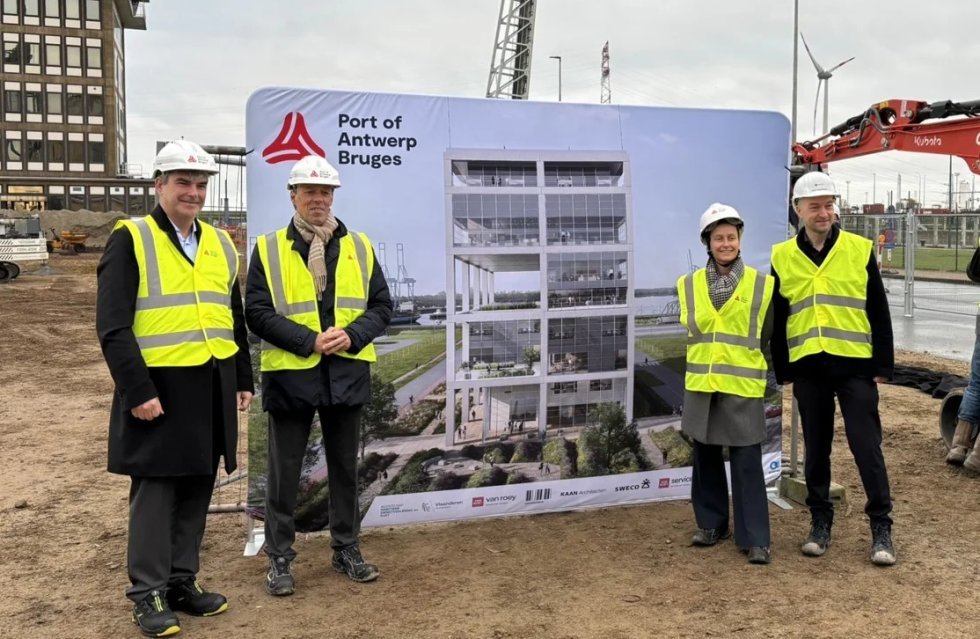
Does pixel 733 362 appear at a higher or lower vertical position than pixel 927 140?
lower

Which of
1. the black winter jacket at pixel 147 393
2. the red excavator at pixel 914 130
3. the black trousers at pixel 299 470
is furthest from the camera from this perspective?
the red excavator at pixel 914 130

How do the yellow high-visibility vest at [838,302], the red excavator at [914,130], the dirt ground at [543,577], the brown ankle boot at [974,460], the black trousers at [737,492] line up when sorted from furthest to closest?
1. the red excavator at [914,130]
2. the brown ankle boot at [974,460]
3. the black trousers at [737,492]
4. the yellow high-visibility vest at [838,302]
5. the dirt ground at [543,577]

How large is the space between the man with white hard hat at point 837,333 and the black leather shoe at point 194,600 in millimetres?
3244

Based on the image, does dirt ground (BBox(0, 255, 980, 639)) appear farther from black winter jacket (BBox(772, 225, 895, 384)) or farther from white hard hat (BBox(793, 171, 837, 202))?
white hard hat (BBox(793, 171, 837, 202))

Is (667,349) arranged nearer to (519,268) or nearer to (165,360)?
(519,268)

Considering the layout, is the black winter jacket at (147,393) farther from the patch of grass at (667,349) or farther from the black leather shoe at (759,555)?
the black leather shoe at (759,555)

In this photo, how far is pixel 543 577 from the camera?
4570mm

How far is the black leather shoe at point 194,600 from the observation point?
13.4 ft

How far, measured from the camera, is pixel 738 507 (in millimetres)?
4801

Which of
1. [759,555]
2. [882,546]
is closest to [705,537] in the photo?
[759,555]

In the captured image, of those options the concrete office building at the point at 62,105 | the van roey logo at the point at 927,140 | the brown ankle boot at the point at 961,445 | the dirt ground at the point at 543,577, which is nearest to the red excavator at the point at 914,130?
the van roey logo at the point at 927,140

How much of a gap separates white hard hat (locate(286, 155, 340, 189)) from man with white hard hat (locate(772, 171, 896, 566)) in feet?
8.43

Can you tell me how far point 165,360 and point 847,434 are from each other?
11.9 feet

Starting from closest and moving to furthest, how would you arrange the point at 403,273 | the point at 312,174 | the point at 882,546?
the point at 312,174 < the point at 882,546 < the point at 403,273
